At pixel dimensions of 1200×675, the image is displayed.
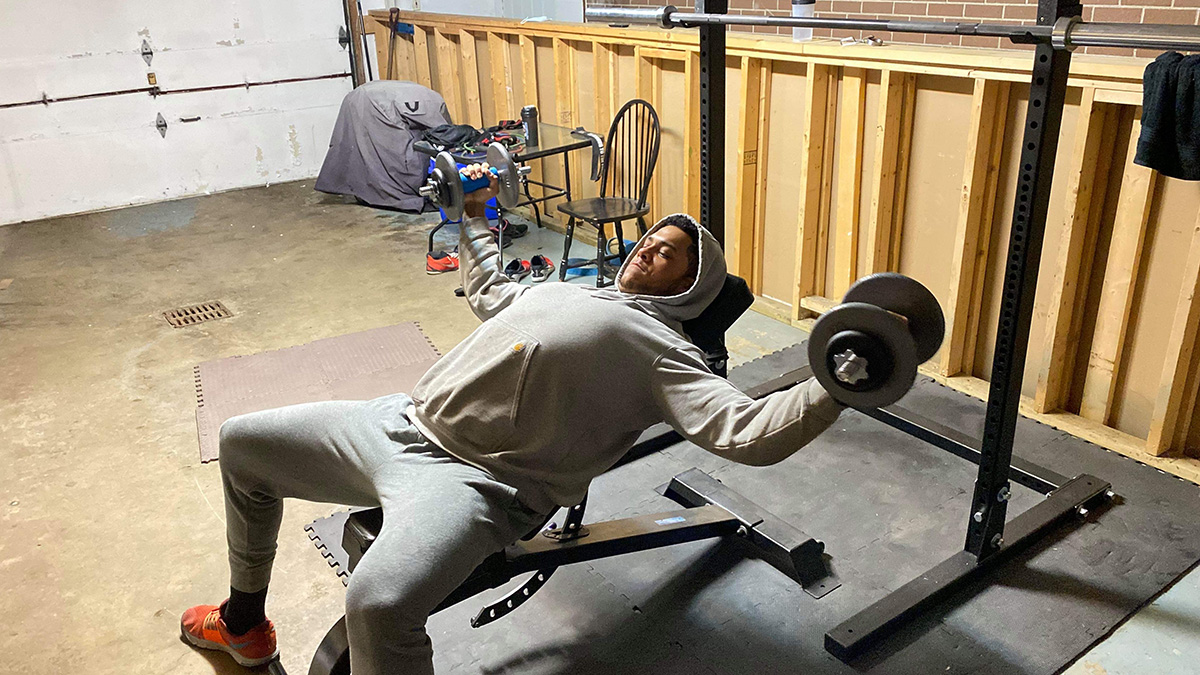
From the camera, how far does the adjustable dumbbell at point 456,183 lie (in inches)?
87.8

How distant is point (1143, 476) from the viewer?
275 centimetres

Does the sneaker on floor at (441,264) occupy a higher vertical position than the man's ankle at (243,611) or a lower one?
lower

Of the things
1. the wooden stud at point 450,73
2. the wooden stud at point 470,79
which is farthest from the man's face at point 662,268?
the wooden stud at point 450,73

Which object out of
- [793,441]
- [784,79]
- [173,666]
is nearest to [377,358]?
[173,666]

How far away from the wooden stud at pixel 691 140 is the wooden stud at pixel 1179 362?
2.22 metres

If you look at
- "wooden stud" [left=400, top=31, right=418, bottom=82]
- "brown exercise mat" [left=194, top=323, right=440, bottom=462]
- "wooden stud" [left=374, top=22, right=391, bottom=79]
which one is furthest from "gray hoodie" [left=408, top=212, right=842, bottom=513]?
"wooden stud" [left=374, top=22, right=391, bottom=79]

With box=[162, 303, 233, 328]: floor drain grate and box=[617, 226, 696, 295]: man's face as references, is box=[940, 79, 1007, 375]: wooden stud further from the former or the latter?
box=[162, 303, 233, 328]: floor drain grate

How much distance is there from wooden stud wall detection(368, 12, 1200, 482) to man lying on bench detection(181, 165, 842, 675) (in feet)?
5.38

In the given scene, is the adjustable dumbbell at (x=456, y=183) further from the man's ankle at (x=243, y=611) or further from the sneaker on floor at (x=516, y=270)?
the sneaker on floor at (x=516, y=270)

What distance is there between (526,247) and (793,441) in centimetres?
386

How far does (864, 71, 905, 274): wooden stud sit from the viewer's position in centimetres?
332

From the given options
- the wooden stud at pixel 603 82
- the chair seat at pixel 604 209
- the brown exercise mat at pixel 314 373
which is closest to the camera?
the brown exercise mat at pixel 314 373

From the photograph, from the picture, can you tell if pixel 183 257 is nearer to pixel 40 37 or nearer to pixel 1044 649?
pixel 40 37

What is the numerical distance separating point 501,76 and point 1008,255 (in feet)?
14.0
